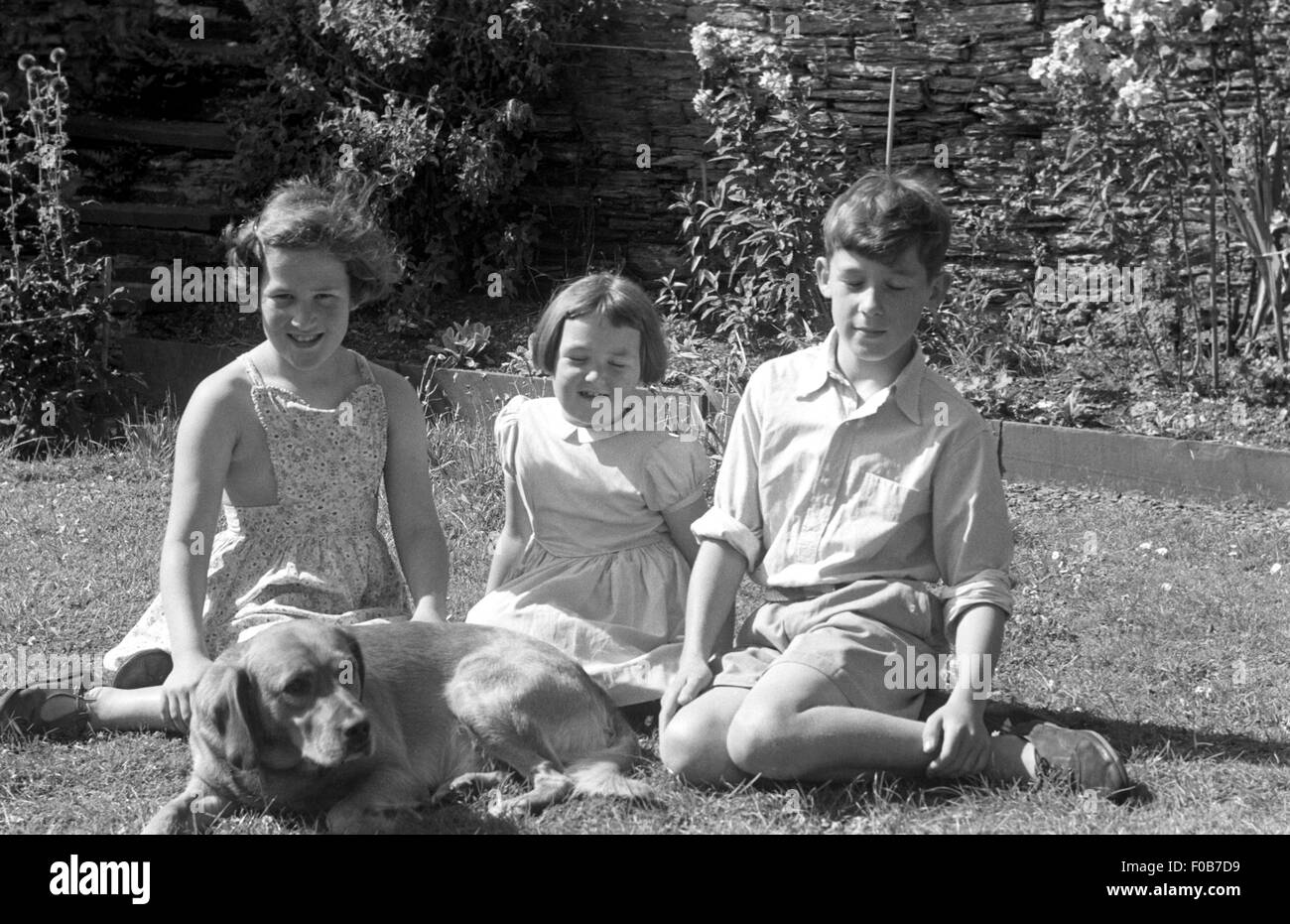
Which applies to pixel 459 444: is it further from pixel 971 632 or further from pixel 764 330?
pixel 971 632

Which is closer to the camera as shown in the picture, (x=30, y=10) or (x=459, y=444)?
(x=459, y=444)

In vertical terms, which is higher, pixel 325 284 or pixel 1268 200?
pixel 1268 200

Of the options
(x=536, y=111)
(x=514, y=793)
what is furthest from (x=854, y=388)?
(x=536, y=111)

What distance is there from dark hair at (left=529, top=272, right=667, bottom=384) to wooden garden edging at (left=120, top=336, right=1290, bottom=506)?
2354 millimetres

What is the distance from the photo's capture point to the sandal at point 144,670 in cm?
402

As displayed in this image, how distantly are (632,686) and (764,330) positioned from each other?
3932 mm

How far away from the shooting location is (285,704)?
310 cm

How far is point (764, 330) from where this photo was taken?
769 centimetres

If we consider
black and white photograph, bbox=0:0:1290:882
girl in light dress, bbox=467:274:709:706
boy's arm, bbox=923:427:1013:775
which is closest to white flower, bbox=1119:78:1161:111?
black and white photograph, bbox=0:0:1290:882

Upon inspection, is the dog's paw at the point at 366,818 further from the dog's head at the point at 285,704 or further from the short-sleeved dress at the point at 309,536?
the short-sleeved dress at the point at 309,536

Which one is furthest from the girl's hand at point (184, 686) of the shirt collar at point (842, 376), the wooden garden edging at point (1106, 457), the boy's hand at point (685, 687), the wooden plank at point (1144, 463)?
the wooden plank at point (1144, 463)

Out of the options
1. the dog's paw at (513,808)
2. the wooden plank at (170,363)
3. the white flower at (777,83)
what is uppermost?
the white flower at (777,83)

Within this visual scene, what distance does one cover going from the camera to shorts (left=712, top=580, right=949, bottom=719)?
3.57 m

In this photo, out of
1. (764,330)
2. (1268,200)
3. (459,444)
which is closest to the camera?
(459,444)
